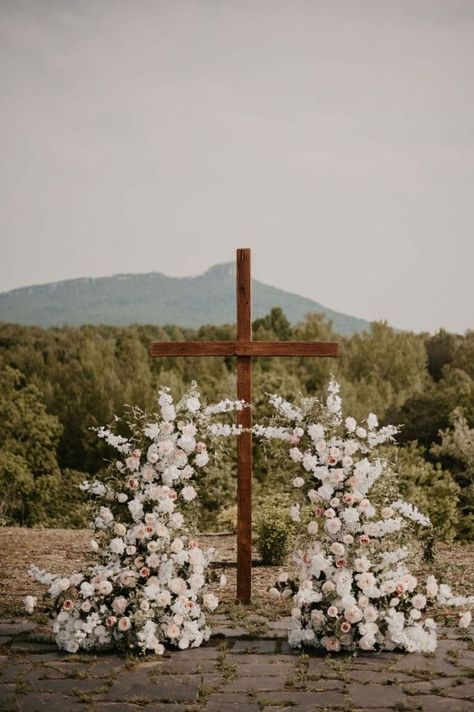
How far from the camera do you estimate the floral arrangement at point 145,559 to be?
21.5 ft

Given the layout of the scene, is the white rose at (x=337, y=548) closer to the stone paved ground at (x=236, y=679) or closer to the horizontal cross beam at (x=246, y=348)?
the stone paved ground at (x=236, y=679)

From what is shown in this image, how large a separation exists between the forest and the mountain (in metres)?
5.15

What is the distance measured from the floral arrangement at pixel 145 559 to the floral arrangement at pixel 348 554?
2.09 ft

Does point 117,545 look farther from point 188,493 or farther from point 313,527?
point 313,527

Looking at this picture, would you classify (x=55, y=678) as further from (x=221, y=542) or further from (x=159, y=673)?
(x=221, y=542)

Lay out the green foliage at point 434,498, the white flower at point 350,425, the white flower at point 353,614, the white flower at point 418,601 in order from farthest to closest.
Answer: the green foliage at point 434,498
the white flower at point 350,425
the white flower at point 418,601
the white flower at point 353,614

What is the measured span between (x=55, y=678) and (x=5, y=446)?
22.8 metres

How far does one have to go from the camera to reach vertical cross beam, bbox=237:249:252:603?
7.74 meters

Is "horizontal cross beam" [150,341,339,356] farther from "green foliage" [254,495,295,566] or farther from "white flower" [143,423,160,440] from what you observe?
"green foliage" [254,495,295,566]

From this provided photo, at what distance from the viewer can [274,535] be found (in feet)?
32.5

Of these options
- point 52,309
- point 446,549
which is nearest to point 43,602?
point 446,549

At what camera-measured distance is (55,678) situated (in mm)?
5934

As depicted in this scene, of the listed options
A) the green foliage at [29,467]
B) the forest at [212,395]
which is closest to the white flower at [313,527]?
the forest at [212,395]

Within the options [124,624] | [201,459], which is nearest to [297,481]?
[201,459]
